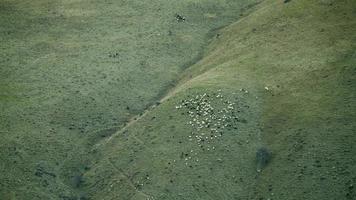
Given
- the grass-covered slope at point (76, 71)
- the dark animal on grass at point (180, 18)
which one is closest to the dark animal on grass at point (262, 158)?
the grass-covered slope at point (76, 71)

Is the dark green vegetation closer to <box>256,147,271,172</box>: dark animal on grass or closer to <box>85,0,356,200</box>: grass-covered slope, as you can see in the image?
<box>85,0,356,200</box>: grass-covered slope

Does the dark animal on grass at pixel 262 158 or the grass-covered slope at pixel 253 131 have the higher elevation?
the grass-covered slope at pixel 253 131

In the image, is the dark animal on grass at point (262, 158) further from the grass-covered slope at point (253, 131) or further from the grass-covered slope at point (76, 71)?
the grass-covered slope at point (76, 71)

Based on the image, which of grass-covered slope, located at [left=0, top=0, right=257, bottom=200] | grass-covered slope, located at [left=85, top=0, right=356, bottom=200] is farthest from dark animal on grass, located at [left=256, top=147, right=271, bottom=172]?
grass-covered slope, located at [left=0, top=0, right=257, bottom=200]

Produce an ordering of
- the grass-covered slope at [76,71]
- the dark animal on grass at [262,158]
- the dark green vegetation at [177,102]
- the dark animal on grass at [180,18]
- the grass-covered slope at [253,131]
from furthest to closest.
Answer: the dark animal on grass at [180,18], the grass-covered slope at [76,71], the dark animal on grass at [262,158], the dark green vegetation at [177,102], the grass-covered slope at [253,131]

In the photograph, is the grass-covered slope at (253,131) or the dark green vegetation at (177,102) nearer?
the grass-covered slope at (253,131)

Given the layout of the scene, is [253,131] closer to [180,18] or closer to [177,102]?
[177,102]
